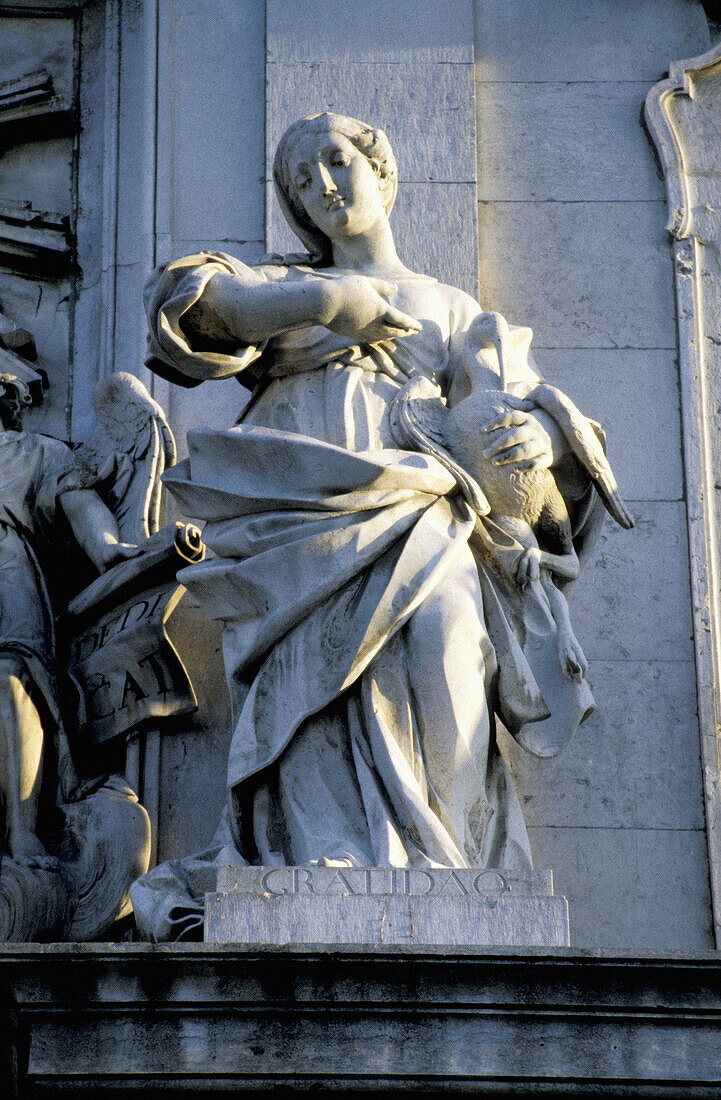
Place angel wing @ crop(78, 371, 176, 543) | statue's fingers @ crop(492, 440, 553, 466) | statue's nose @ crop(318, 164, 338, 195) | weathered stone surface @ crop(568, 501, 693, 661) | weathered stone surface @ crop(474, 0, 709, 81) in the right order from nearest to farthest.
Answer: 1. statue's fingers @ crop(492, 440, 553, 466)
2. statue's nose @ crop(318, 164, 338, 195)
3. angel wing @ crop(78, 371, 176, 543)
4. weathered stone surface @ crop(568, 501, 693, 661)
5. weathered stone surface @ crop(474, 0, 709, 81)

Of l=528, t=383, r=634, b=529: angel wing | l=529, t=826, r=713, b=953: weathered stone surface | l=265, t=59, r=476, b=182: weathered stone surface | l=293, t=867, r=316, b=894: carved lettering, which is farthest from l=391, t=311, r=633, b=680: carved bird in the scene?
l=265, t=59, r=476, b=182: weathered stone surface

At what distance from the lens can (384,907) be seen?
585cm

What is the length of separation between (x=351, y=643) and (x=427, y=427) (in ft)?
2.65

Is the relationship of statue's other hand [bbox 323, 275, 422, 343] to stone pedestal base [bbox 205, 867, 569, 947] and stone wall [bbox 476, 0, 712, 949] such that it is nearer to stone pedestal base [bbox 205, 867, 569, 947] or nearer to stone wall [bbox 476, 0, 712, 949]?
stone wall [bbox 476, 0, 712, 949]

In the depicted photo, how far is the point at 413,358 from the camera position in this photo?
7.05 m

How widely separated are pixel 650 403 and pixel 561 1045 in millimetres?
3170

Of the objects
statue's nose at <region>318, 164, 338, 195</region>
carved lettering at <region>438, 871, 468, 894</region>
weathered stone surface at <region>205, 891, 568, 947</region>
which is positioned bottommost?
weathered stone surface at <region>205, 891, 568, 947</region>

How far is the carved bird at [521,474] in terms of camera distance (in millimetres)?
6656

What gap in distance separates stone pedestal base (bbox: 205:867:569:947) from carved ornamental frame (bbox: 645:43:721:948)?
1532mm

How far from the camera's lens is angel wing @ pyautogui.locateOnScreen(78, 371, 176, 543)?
7473 millimetres

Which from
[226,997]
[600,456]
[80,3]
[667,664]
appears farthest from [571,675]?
[80,3]

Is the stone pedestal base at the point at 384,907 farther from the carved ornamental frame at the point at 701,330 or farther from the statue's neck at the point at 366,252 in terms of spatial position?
the statue's neck at the point at 366,252

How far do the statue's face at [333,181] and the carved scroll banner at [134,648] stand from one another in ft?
3.64

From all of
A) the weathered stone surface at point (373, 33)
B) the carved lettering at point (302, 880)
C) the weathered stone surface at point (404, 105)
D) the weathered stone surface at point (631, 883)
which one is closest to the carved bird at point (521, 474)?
the weathered stone surface at point (631, 883)
